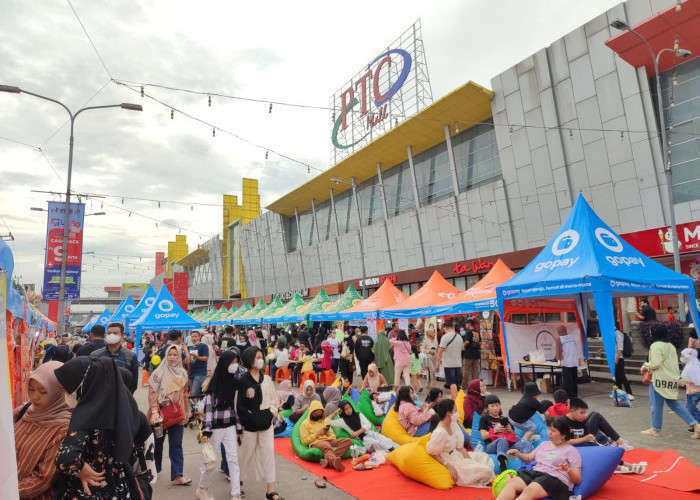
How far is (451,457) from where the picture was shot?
6.05m

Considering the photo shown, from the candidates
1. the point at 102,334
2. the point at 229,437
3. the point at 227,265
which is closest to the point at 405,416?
the point at 229,437

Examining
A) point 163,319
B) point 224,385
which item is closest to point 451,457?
point 224,385

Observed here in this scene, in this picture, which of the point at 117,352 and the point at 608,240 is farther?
the point at 608,240

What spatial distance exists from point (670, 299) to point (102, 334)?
60.5ft

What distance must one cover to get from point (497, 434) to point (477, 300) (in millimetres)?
6637

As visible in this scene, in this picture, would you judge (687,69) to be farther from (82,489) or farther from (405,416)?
(82,489)

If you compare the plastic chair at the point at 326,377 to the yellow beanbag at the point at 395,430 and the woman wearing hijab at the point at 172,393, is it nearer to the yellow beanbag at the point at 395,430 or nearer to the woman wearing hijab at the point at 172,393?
the yellow beanbag at the point at 395,430

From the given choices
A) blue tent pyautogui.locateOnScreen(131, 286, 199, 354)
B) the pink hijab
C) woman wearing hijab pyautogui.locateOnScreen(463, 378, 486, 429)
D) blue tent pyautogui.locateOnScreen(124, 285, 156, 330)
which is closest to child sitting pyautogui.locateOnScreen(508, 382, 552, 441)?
woman wearing hijab pyautogui.locateOnScreen(463, 378, 486, 429)

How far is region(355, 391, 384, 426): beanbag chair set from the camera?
8820 millimetres

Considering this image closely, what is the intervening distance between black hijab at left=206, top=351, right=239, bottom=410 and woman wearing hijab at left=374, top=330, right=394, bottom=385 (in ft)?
25.7

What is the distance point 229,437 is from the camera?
17.6ft

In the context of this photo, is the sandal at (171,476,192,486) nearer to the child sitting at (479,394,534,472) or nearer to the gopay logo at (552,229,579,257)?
the child sitting at (479,394,534,472)

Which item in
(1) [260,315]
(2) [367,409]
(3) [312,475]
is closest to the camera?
(3) [312,475]

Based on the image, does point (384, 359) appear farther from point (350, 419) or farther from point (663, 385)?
point (663, 385)
